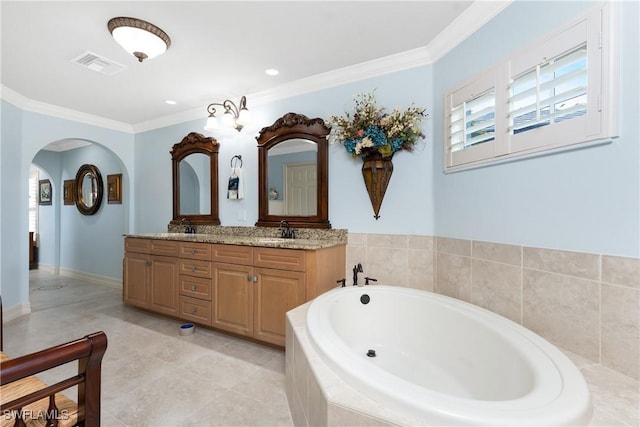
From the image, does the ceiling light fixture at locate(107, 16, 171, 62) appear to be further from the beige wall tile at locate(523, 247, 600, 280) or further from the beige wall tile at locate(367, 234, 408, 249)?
the beige wall tile at locate(523, 247, 600, 280)

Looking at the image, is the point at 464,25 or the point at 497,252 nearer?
the point at 497,252

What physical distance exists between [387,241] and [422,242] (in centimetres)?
28

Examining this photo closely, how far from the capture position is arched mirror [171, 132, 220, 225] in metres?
3.47

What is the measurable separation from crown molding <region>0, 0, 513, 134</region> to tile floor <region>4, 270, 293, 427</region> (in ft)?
7.84

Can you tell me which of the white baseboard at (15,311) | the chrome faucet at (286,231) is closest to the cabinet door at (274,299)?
the chrome faucet at (286,231)

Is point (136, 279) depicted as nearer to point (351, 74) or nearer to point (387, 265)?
point (387, 265)

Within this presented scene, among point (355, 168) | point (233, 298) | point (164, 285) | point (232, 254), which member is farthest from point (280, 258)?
point (164, 285)

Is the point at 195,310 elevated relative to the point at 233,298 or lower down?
lower down

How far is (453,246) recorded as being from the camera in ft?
6.73

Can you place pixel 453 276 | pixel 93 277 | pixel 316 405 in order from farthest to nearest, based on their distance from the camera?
pixel 93 277 → pixel 453 276 → pixel 316 405

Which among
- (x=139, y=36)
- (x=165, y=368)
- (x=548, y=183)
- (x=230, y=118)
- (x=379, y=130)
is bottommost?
(x=165, y=368)

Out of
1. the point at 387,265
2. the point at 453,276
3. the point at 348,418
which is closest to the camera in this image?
the point at 348,418

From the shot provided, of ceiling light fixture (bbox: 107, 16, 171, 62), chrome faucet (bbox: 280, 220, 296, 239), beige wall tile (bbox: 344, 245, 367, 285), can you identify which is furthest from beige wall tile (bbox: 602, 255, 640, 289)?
ceiling light fixture (bbox: 107, 16, 171, 62)

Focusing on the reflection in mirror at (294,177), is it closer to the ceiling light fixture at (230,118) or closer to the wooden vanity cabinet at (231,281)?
the ceiling light fixture at (230,118)
